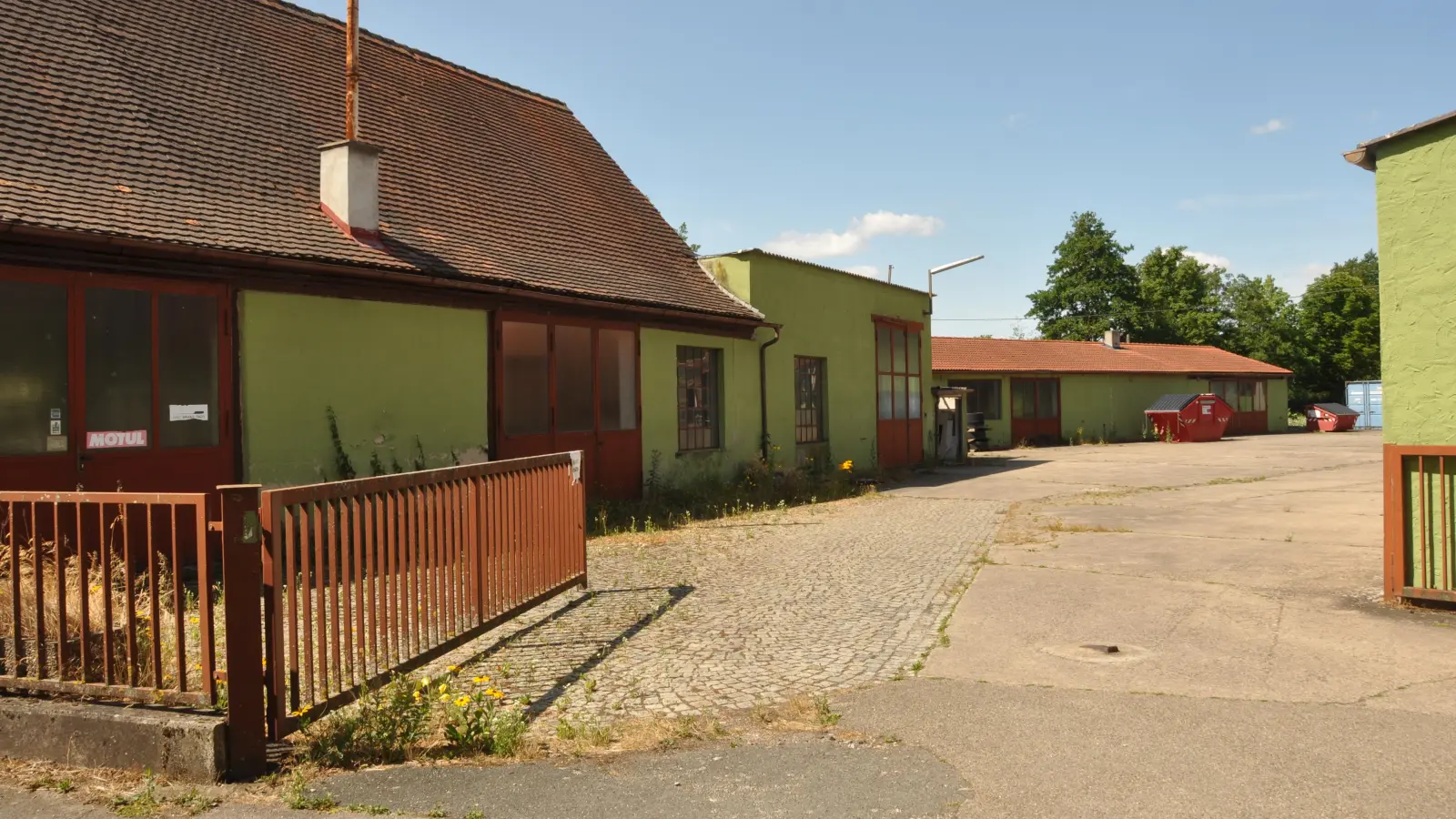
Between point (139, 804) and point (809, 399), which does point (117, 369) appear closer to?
point (139, 804)

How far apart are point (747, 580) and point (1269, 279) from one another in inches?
2855

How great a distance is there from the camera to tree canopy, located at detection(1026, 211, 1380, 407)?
5997cm

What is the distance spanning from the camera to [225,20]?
42.4 feet

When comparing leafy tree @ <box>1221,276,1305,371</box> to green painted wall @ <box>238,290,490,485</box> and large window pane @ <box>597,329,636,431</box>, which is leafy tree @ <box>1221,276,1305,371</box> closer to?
large window pane @ <box>597,329,636,431</box>

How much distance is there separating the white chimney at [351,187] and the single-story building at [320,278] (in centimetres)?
3

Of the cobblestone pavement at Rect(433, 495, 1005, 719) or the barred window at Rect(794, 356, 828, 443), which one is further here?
the barred window at Rect(794, 356, 828, 443)

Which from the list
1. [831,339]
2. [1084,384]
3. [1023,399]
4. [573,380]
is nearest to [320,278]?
[573,380]

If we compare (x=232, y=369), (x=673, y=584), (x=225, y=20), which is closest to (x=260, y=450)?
(x=232, y=369)

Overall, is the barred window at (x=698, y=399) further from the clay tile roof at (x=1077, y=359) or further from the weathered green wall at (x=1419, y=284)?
the clay tile roof at (x=1077, y=359)

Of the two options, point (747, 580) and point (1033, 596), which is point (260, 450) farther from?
point (1033, 596)

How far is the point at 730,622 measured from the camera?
707 centimetres

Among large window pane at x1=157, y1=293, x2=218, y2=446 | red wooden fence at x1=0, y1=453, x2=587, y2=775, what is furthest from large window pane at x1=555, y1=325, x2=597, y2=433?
red wooden fence at x1=0, y1=453, x2=587, y2=775

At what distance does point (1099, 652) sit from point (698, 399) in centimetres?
1068

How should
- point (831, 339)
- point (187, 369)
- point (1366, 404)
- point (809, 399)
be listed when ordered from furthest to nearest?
point (1366, 404) → point (831, 339) → point (809, 399) → point (187, 369)
